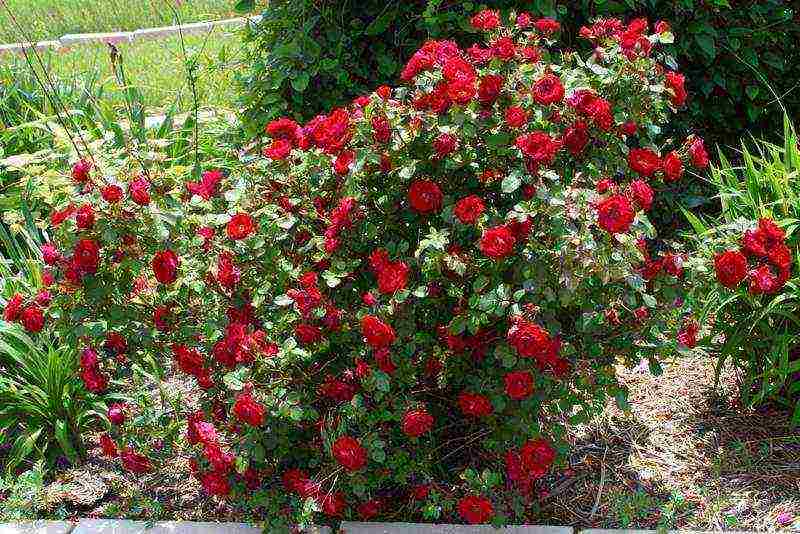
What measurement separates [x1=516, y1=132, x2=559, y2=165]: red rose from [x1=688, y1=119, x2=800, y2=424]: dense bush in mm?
553

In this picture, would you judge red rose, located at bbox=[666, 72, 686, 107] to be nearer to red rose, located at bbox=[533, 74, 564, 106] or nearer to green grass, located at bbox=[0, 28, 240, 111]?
red rose, located at bbox=[533, 74, 564, 106]

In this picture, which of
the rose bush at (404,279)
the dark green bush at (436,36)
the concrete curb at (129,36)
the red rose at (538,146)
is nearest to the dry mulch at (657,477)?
the rose bush at (404,279)

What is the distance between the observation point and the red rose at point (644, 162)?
2342 mm

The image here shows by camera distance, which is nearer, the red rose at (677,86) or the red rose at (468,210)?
the red rose at (468,210)

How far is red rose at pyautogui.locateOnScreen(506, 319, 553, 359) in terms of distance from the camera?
2021mm

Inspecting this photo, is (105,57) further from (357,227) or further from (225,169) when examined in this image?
(357,227)

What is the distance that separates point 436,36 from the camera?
3393mm

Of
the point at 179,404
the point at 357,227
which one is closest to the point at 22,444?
the point at 179,404

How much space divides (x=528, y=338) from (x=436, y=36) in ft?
5.64

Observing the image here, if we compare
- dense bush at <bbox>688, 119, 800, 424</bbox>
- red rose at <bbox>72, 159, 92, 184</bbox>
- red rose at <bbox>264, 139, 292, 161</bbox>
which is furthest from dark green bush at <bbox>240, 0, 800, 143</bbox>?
red rose at <bbox>72, 159, 92, 184</bbox>

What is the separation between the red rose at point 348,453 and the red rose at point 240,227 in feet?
1.85

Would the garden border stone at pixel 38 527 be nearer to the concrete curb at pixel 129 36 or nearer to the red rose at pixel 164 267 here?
the red rose at pixel 164 267

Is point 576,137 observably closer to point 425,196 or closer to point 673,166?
point 673,166

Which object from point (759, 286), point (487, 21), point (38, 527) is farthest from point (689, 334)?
point (38, 527)
